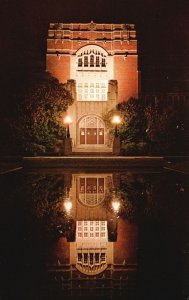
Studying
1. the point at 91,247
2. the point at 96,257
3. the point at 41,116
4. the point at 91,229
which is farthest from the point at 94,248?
the point at 41,116

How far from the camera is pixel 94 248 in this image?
6070mm

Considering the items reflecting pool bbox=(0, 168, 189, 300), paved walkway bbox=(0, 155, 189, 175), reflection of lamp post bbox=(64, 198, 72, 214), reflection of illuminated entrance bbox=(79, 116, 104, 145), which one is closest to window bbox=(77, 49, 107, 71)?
reflection of illuminated entrance bbox=(79, 116, 104, 145)

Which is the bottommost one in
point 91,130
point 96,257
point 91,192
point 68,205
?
point 96,257

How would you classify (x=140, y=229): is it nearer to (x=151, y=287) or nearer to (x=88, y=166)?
(x=151, y=287)

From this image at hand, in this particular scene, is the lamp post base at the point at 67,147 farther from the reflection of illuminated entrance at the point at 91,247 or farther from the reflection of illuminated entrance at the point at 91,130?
the reflection of illuminated entrance at the point at 91,247

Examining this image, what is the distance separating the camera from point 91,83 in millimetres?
44812

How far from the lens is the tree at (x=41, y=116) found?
1271 inches

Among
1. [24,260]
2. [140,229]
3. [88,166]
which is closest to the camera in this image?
[24,260]

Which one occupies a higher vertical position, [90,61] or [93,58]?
[93,58]

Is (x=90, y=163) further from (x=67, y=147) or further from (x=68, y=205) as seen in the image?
(x=68, y=205)

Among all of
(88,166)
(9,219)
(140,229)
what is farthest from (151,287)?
(88,166)

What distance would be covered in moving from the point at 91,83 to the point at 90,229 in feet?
126

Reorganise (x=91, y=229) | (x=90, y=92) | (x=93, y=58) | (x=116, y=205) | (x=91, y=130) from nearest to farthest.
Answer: (x=91, y=229)
(x=116, y=205)
(x=91, y=130)
(x=90, y=92)
(x=93, y=58)

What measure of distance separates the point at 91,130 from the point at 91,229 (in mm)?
35881
